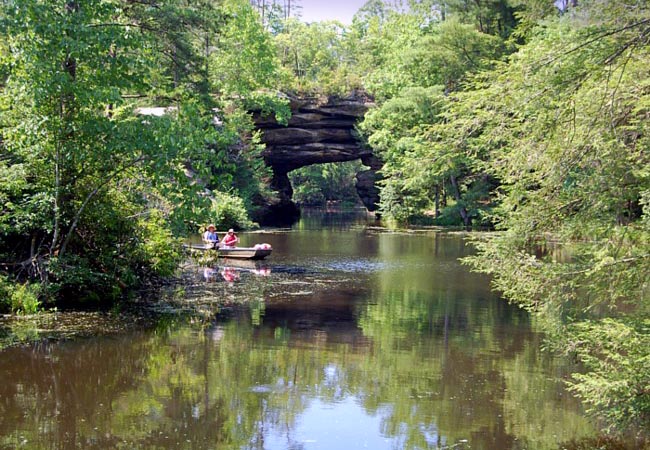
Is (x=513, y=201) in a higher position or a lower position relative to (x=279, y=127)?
lower

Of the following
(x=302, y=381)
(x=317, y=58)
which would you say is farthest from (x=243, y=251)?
(x=317, y=58)

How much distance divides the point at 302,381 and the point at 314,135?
37165 mm

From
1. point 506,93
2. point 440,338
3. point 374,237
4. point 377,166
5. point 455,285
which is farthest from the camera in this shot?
point 377,166

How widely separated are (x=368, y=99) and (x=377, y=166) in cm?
476

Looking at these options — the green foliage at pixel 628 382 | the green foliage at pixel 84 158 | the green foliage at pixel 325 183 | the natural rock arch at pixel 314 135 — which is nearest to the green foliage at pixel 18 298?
the green foliage at pixel 84 158

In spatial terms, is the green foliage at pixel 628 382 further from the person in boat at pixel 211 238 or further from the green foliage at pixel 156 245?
the person in boat at pixel 211 238

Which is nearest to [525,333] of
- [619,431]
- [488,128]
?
[619,431]

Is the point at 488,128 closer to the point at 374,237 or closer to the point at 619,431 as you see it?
the point at 619,431

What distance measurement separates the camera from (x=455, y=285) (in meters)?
18.0

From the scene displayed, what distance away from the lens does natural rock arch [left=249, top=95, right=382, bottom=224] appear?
44.4m

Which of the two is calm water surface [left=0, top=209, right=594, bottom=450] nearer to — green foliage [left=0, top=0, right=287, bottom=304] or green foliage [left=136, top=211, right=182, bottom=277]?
green foliage [left=136, top=211, right=182, bottom=277]

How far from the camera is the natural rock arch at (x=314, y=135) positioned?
4441 centimetres

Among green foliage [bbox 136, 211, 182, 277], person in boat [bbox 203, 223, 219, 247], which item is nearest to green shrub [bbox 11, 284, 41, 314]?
green foliage [bbox 136, 211, 182, 277]

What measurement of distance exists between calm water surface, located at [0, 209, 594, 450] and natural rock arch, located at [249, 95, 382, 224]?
29514 millimetres
